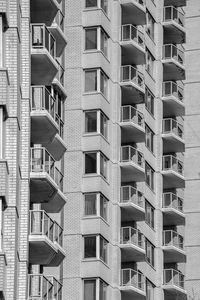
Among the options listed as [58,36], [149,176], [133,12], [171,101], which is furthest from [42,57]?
[171,101]

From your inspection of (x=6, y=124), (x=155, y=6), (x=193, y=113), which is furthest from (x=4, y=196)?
(x=193, y=113)

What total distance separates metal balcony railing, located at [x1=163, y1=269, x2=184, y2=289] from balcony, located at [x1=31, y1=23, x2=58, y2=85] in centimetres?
2294

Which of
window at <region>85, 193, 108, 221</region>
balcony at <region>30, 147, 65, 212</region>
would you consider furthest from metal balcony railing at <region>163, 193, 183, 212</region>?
balcony at <region>30, 147, 65, 212</region>

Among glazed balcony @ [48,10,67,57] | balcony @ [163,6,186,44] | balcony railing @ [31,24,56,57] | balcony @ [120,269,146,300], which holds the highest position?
balcony @ [163,6,186,44]

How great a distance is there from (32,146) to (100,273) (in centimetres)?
1143

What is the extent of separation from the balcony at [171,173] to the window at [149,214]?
2504 millimetres

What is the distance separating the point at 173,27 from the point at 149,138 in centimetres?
754

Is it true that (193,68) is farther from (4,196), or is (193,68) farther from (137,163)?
(4,196)

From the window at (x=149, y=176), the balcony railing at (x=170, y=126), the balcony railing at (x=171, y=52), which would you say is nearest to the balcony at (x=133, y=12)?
the balcony railing at (x=171, y=52)

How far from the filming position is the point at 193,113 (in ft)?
313

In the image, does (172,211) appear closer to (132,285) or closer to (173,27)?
(132,285)

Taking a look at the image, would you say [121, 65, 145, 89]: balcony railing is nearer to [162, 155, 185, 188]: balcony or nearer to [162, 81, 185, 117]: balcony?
[162, 81, 185, 117]: balcony

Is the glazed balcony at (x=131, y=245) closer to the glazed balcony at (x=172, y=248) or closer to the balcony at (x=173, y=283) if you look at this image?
the balcony at (x=173, y=283)

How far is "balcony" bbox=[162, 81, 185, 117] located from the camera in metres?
86.4
